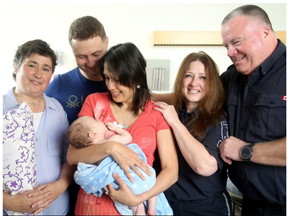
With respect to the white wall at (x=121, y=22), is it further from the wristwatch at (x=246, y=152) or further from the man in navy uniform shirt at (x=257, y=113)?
the wristwatch at (x=246, y=152)

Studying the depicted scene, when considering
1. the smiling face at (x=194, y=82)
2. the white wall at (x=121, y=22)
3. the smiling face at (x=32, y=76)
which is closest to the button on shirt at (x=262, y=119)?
the smiling face at (x=194, y=82)

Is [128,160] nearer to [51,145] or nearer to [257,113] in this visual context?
[51,145]

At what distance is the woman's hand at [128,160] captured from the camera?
1306 millimetres

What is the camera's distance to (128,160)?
4.32 feet

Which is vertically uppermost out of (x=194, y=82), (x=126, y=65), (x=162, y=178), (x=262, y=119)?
(x=126, y=65)

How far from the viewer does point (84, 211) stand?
141 centimetres

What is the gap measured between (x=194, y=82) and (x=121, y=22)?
267 centimetres

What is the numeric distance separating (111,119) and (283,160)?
1.01 metres

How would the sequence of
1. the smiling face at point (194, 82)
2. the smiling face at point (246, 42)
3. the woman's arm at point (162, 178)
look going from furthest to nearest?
the smiling face at point (194, 82), the smiling face at point (246, 42), the woman's arm at point (162, 178)

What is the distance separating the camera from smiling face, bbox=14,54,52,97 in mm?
1590

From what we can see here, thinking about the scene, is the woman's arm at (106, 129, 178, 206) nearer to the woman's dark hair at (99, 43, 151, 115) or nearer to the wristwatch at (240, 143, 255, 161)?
the woman's dark hair at (99, 43, 151, 115)

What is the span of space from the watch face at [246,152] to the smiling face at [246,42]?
51 cm

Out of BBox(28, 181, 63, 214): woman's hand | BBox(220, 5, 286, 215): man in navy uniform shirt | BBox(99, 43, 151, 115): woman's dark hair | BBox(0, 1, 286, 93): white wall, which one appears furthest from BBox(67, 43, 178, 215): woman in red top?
BBox(0, 1, 286, 93): white wall

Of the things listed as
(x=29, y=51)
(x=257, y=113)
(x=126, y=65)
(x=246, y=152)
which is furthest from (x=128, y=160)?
(x=29, y=51)
